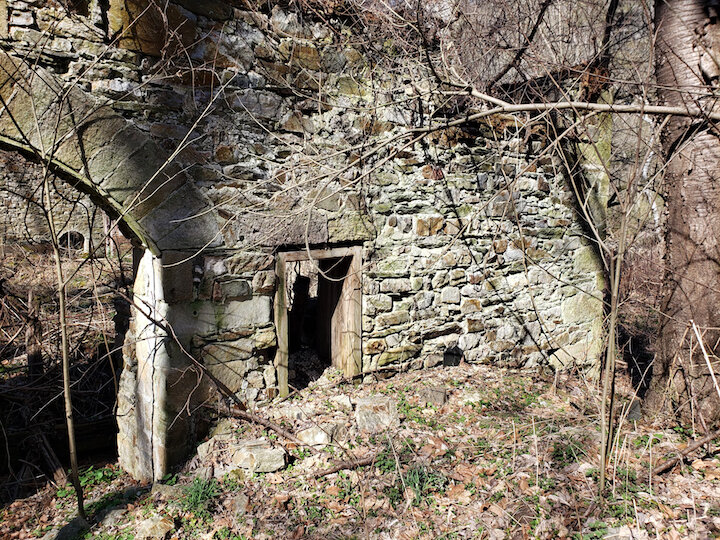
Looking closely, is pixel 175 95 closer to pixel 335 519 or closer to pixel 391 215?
pixel 391 215

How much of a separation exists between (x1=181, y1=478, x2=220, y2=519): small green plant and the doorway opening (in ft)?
2.83

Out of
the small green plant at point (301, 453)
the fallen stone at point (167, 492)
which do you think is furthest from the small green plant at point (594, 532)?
the fallen stone at point (167, 492)

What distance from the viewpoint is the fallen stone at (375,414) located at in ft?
11.5

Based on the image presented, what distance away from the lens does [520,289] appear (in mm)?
4812

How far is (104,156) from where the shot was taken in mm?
2908

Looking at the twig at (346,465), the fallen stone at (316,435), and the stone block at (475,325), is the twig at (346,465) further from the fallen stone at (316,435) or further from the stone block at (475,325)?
the stone block at (475,325)

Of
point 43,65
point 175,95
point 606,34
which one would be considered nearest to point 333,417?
point 175,95

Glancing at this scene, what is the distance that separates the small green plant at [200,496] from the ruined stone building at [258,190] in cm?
35

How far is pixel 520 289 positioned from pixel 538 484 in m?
2.36

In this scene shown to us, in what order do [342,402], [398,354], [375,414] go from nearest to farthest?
[375,414]
[342,402]
[398,354]

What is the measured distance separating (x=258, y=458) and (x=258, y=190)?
1849mm

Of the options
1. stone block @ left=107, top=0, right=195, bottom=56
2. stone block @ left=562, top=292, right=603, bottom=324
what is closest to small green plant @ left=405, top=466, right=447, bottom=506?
stone block @ left=562, top=292, right=603, bottom=324

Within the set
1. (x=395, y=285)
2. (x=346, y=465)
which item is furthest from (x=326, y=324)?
(x=346, y=465)

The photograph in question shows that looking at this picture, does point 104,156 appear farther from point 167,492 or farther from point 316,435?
point 316,435
